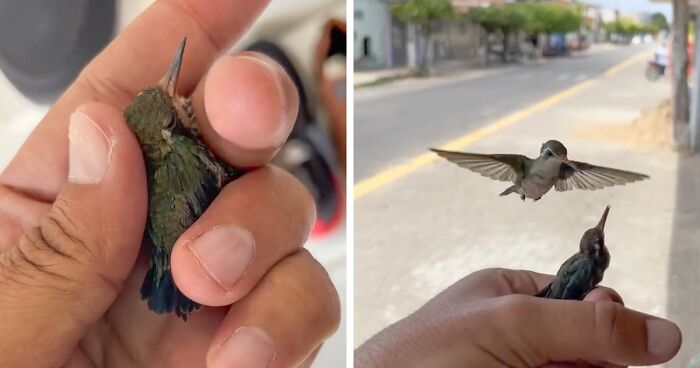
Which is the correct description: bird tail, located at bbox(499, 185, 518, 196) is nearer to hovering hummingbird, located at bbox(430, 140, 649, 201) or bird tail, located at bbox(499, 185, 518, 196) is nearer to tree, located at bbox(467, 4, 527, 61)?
hovering hummingbird, located at bbox(430, 140, 649, 201)

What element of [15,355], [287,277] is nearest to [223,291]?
[287,277]

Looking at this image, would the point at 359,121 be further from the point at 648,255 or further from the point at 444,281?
the point at 648,255

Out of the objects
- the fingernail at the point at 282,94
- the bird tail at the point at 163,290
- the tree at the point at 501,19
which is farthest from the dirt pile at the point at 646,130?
the bird tail at the point at 163,290

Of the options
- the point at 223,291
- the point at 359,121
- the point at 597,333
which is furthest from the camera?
the point at 359,121

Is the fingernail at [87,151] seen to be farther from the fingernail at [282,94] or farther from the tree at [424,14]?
the tree at [424,14]

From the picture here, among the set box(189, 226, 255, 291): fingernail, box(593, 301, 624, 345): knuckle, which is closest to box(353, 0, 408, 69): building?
box(189, 226, 255, 291): fingernail

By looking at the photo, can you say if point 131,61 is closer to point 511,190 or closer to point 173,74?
point 173,74
